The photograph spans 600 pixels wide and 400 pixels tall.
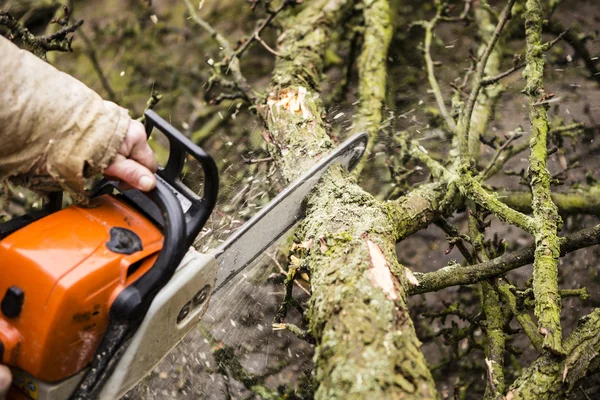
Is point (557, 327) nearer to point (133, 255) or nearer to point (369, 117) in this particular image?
point (133, 255)

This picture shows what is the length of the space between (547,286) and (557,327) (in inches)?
5.8

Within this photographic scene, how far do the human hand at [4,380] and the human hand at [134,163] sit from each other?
2.02 feet

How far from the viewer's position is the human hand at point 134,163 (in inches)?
64.6

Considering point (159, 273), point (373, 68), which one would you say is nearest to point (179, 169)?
point (159, 273)

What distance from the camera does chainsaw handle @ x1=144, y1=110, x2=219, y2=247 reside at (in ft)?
5.26

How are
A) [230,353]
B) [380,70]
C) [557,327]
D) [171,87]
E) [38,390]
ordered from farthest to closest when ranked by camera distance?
[171,87]
[380,70]
[230,353]
[557,327]
[38,390]

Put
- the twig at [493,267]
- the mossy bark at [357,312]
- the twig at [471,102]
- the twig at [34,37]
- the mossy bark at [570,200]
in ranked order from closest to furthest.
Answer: the mossy bark at [357,312]
the twig at [493,267]
the twig at [471,102]
the twig at [34,37]
the mossy bark at [570,200]

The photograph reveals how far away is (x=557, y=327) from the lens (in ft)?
5.45

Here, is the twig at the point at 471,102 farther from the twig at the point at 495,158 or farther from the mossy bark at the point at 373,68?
the mossy bark at the point at 373,68

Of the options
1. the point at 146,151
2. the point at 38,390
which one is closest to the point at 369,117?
the point at 146,151

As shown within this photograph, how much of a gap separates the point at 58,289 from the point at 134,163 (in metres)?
0.44

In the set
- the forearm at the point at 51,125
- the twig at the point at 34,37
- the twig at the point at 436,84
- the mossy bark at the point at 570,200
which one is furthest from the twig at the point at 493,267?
the twig at the point at 34,37

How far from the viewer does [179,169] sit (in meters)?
1.73

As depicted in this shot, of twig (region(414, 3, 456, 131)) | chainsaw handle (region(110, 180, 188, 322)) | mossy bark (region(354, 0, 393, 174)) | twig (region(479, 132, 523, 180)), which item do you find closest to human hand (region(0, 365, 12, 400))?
chainsaw handle (region(110, 180, 188, 322))
